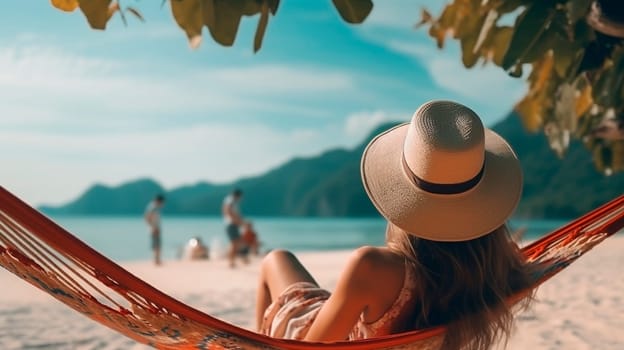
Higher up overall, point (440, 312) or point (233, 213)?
point (440, 312)

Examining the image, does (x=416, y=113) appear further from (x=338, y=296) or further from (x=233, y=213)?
(x=233, y=213)

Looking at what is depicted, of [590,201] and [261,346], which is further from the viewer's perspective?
[590,201]

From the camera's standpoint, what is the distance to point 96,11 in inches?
65.0

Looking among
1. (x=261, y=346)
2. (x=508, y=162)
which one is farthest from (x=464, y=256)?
(x=261, y=346)

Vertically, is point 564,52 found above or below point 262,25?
below

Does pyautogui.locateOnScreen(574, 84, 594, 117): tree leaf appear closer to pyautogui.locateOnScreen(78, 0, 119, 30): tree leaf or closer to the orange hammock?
the orange hammock

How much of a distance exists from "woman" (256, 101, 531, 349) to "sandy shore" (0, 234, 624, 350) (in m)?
1.32

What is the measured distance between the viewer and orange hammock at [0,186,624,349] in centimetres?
129

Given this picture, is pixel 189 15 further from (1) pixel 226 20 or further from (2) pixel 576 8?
(2) pixel 576 8

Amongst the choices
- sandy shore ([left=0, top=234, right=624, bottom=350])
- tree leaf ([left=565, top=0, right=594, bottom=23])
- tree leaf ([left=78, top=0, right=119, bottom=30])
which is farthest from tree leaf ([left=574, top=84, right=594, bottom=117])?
tree leaf ([left=78, top=0, right=119, bottom=30])

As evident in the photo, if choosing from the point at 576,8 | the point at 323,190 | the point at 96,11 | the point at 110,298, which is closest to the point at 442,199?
the point at 110,298

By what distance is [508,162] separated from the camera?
1651 mm

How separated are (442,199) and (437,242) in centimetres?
11

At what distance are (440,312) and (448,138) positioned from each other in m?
0.42
